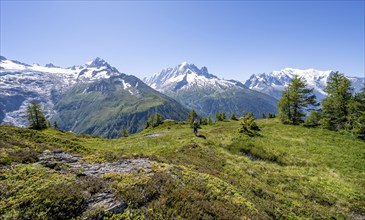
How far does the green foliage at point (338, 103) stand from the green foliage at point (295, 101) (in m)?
4.19

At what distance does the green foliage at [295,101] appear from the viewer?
163 feet

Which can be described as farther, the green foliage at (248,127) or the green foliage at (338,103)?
the green foliage at (338,103)

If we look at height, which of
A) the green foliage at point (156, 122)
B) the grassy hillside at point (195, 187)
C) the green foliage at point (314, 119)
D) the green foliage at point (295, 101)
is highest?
the green foliage at point (295, 101)

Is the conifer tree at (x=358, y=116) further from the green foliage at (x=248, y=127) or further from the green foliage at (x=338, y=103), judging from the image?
the green foliage at (x=248, y=127)

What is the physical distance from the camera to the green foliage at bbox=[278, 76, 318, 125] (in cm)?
4969

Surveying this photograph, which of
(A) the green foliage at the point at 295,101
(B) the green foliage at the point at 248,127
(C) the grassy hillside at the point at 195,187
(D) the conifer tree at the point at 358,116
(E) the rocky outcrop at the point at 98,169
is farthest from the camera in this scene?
(A) the green foliage at the point at 295,101

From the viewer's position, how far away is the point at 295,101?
1962 inches

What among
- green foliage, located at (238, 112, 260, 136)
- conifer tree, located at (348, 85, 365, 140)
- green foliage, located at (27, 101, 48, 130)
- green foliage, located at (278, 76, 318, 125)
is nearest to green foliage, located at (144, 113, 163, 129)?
green foliage, located at (27, 101, 48, 130)

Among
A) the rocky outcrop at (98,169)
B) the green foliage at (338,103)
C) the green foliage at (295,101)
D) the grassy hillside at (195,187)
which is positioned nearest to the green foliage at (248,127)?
the grassy hillside at (195,187)

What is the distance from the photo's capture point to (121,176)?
1235 centimetres

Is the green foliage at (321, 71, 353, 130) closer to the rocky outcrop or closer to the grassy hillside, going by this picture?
the grassy hillside

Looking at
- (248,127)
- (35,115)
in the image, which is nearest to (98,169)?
(248,127)

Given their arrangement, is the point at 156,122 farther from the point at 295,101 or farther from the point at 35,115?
the point at 295,101

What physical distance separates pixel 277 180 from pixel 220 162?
611 cm
